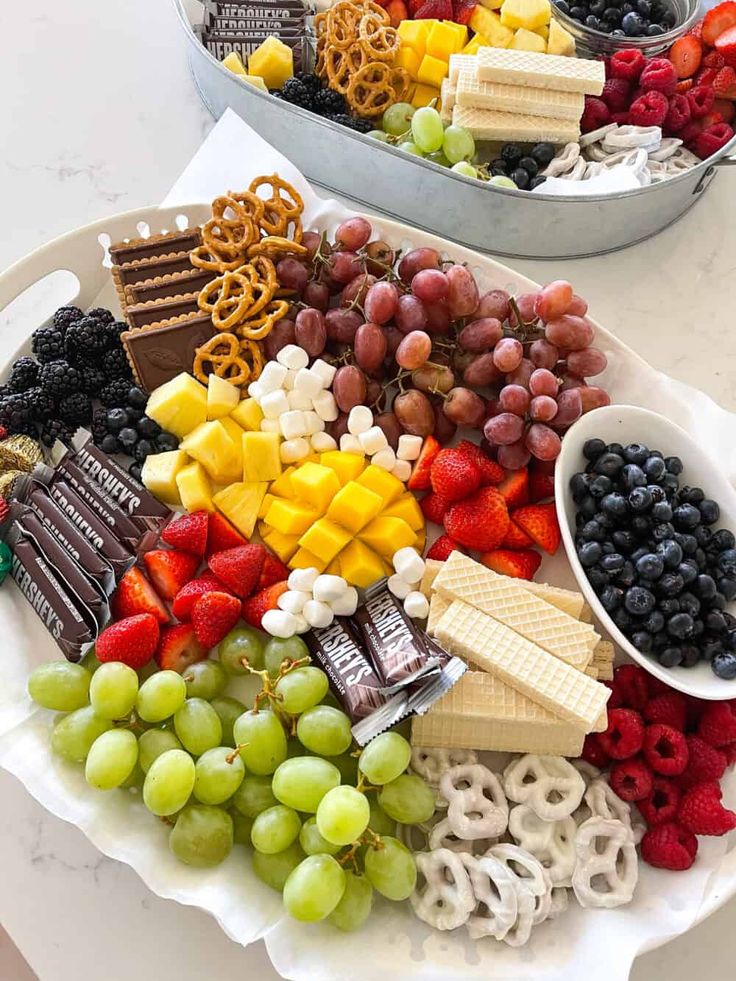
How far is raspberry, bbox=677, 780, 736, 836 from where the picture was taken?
3.53 ft

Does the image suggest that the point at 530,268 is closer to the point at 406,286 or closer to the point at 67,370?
the point at 406,286

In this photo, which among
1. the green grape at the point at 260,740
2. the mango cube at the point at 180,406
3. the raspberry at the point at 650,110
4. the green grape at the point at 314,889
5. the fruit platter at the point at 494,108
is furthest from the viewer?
the raspberry at the point at 650,110

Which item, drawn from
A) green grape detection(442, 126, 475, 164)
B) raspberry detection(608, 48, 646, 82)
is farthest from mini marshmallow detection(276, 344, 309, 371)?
raspberry detection(608, 48, 646, 82)

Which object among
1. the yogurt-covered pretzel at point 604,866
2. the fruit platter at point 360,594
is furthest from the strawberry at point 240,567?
the yogurt-covered pretzel at point 604,866

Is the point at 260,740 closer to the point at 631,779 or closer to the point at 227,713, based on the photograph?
the point at 227,713

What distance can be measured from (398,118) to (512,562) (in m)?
0.91

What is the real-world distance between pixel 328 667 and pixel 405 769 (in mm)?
170

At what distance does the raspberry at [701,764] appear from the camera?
113 centimetres

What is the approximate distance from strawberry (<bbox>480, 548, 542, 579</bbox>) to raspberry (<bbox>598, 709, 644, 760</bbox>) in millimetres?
231

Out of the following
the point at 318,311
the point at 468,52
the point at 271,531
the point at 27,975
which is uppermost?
the point at 468,52

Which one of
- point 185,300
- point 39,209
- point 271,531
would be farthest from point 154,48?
point 271,531

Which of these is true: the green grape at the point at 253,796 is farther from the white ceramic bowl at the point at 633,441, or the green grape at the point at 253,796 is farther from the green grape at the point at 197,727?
the white ceramic bowl at the point at 633,441

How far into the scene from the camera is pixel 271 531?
1279 mm

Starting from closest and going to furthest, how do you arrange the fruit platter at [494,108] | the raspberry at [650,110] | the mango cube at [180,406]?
the mango cube at [180,406], the fruit platter at [494,108], the raspberry at [650,110]
